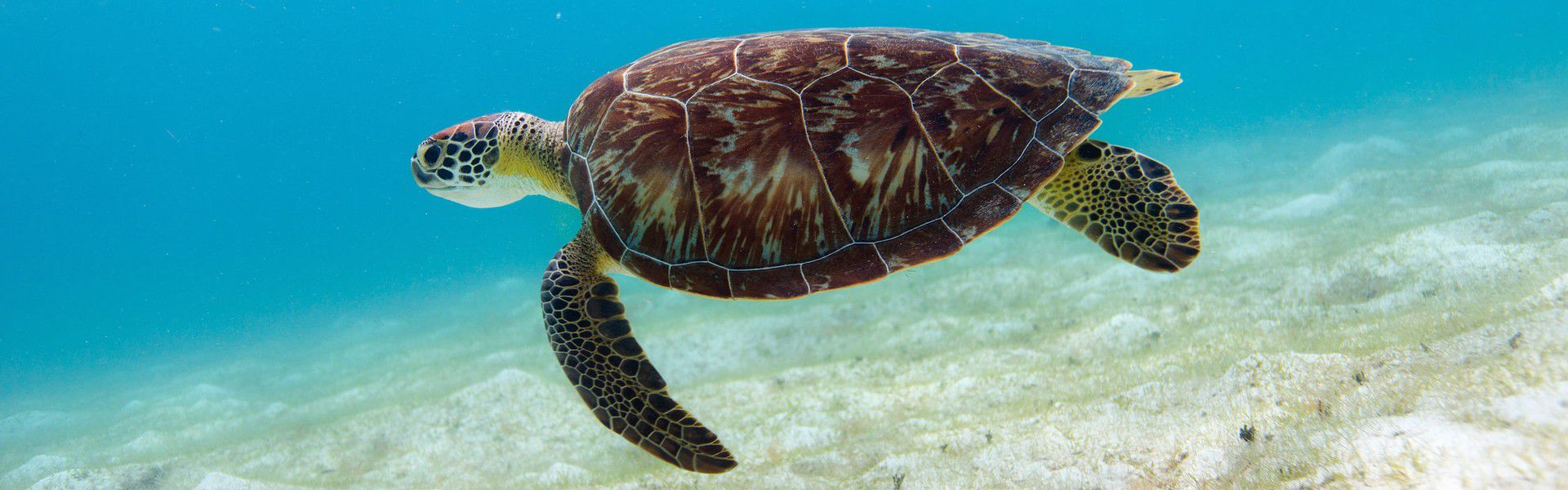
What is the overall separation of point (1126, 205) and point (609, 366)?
254 centimetres

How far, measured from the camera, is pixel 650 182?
8.70ft

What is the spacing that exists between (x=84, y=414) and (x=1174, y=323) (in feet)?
53.3

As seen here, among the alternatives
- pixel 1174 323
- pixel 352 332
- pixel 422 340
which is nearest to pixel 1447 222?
pixel 1174 323

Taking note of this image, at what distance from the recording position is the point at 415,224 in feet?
192

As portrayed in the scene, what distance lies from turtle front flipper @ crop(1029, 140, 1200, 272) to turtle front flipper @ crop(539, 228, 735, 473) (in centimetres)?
195

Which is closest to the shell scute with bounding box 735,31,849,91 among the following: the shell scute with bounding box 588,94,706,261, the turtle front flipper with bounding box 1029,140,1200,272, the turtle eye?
the shell scute with bounding box 588,94,706,261

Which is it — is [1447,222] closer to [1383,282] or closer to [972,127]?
[1383,282]

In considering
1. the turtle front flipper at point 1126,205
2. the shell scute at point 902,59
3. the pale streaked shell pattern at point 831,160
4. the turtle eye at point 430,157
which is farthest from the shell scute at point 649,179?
the turtle front flipper at point 1126,205

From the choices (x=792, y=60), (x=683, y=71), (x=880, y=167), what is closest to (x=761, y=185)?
(x=880, y=167)

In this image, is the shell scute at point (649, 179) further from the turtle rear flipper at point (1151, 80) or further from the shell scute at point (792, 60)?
the turtle rear flipper at point (1151, 80)

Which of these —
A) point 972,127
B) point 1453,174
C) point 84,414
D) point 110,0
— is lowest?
point 84,414

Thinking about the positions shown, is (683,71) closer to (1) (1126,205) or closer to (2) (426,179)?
(2) (426,179)

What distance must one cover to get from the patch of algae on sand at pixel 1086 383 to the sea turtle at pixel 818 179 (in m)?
0.83

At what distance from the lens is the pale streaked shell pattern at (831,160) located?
247cm
